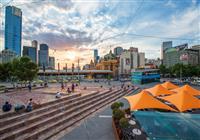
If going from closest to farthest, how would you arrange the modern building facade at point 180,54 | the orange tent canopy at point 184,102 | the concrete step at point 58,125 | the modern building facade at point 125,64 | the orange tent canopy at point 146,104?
the concrete step at point 58,125 → the orange tent canopy at point 184,102 → the orange tent canopy at point 146,104 → the modern building facade at point 180,54 → the modern building facade at point 125,64

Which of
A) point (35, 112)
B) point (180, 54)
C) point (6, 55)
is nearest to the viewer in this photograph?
point (35, 112)

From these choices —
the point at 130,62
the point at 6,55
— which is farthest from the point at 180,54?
the point at 6,55

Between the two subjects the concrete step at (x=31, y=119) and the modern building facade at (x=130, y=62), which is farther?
the modern building facade at (x=130, y=62)

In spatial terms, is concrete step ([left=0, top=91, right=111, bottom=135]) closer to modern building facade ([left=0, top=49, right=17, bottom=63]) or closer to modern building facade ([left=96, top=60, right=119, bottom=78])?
modern building facade ([left=0, top=49, right=17, bottom=63])

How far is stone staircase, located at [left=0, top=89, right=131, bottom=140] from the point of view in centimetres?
960

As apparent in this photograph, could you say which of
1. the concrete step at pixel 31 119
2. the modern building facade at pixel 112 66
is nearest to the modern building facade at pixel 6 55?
the modern building facade at pixel 112 66

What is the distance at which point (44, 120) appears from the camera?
11.8 m

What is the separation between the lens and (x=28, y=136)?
31.1ft

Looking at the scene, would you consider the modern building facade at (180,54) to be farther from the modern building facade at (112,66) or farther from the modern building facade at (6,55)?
the modern building facade at (6,55)

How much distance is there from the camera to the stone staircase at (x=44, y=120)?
378 inches

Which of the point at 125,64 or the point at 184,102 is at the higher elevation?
the point at 125,64

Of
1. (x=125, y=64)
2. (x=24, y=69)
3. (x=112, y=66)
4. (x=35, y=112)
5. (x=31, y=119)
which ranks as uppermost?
(x=125, y=64)

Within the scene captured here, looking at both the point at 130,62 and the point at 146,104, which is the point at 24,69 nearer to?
the point at 146,104

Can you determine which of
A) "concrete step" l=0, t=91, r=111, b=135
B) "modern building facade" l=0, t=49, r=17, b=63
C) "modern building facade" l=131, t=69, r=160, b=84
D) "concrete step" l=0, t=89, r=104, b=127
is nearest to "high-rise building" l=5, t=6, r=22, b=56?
"concrete step" l=0, t=89, r=104, b=127
